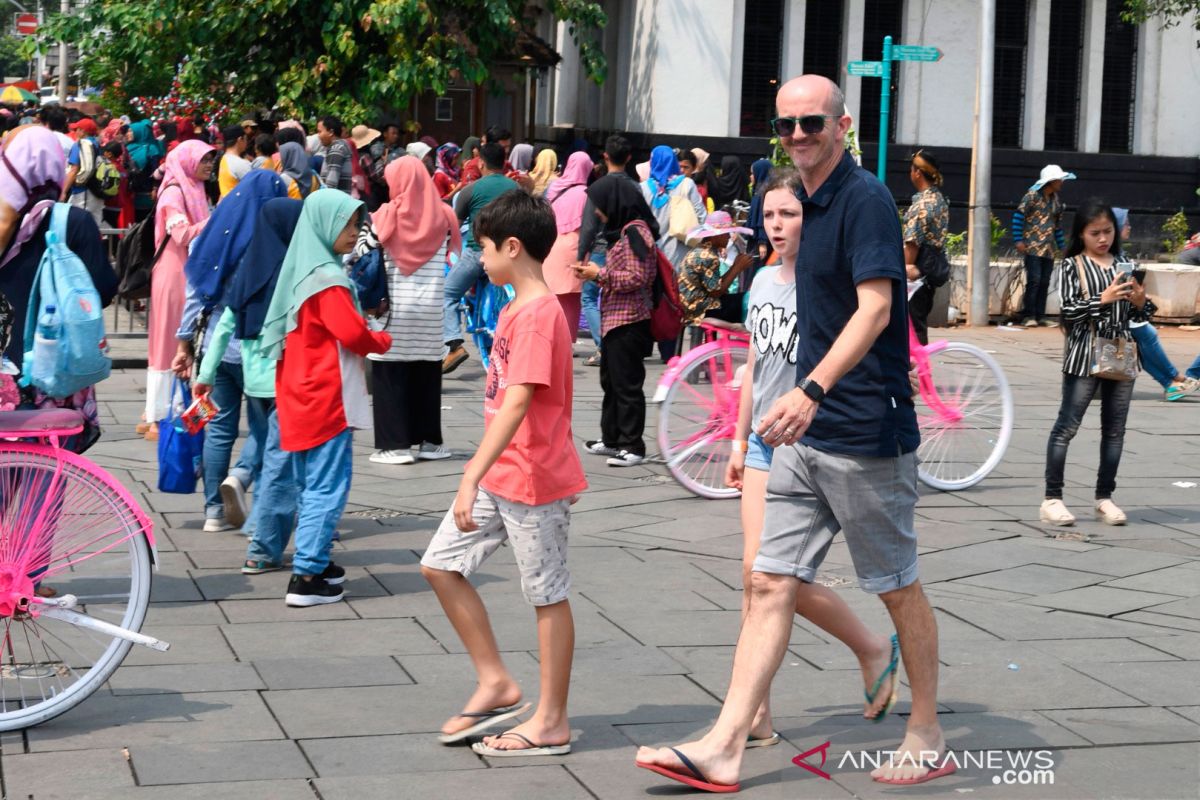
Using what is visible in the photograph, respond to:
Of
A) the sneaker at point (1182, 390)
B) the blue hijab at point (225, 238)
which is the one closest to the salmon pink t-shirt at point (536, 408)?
the blue hijab at point (225, 238)

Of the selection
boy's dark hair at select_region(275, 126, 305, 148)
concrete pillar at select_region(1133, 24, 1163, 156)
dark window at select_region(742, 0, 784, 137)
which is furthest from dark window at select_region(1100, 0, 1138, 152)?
boy's dark hair at select_region(275, 126, 305, 148)

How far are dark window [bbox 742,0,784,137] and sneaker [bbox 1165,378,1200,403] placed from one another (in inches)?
474

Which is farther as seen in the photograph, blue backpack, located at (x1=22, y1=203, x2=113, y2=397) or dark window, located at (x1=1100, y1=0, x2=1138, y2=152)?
dark window, located at (x1=1100, y1=0, x2=1138, y2=152)

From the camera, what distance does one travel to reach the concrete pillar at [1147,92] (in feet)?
81.3

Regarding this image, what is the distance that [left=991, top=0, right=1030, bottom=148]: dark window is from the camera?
25000 mm

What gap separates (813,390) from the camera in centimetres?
430

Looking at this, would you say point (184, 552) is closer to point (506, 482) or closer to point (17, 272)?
point (17, 272)

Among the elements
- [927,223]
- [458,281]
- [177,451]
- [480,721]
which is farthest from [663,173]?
[480,721]

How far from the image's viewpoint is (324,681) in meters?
5.52

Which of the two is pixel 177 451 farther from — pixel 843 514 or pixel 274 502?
pixel 843 514

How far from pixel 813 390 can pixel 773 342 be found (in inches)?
30.4

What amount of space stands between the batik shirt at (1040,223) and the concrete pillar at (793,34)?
24.1 ft

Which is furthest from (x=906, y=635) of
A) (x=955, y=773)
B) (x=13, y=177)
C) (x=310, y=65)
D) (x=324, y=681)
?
(x=310, y=65)

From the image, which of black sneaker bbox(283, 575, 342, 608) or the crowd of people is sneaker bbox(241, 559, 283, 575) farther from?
black sneaker bbox(283, 575, 342, 608)
